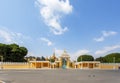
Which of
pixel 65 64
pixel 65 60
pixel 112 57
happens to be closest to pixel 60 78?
pixel 65 64

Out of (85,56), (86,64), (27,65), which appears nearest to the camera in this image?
(27,65)

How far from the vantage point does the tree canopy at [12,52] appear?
290ft

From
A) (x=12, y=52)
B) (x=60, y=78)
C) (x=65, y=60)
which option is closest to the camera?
(x=60, y=78)

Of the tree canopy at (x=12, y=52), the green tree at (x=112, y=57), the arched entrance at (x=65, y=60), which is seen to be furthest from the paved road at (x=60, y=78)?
the green tree at (x=112, y=57)

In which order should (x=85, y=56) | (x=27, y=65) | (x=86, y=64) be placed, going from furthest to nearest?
1. (x=85, y=56)
2. (x=86, y=64)
3. (x=27, y=65)

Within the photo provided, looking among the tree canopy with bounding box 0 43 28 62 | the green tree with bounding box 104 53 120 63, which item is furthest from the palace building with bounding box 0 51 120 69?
the green tree with bounding box 104 53 120 63

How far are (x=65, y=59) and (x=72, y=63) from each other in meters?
4.76

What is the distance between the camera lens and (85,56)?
380ft

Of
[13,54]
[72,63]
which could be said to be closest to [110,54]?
[72,63]

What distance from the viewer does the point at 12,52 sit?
89.4 m

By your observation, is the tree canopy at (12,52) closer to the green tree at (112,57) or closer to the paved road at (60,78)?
the green tree at (112,57)

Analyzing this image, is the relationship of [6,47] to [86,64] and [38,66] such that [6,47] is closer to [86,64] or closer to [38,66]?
[38,66]

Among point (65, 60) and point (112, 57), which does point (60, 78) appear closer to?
point (65, 60)

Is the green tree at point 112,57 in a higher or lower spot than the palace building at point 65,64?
higher
